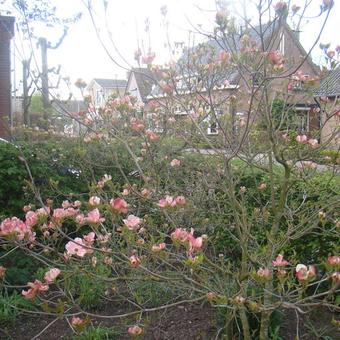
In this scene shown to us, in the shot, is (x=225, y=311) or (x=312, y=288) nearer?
(x=225, y=311)

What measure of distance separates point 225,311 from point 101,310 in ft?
3.92

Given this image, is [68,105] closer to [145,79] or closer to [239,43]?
[145,79]

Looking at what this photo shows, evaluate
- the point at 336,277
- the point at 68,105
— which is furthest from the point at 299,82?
the point at 68,105

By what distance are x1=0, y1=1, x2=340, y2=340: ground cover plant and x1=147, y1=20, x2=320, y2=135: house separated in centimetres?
2

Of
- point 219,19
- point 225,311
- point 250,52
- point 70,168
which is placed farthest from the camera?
point 70,168

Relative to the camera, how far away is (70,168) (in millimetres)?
4996

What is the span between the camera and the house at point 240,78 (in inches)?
97.1

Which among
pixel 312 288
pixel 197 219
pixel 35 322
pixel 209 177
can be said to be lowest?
pixel 35 322

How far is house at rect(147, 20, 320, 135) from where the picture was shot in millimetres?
2465

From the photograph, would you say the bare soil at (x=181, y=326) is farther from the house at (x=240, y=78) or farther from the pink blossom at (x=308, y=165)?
the house at (x=240, y=78)

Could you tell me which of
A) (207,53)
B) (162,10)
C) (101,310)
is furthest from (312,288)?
(162,10)

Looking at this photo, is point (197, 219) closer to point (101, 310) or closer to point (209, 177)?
point (209, 177)

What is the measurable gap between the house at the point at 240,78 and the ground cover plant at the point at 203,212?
0.02 meters

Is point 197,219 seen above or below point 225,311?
above
